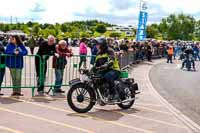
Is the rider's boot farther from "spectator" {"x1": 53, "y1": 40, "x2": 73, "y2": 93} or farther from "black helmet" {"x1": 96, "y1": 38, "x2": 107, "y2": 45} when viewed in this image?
"spectator" {"x1": 53, "y1": 40, "x2": 73, "y2": 93}

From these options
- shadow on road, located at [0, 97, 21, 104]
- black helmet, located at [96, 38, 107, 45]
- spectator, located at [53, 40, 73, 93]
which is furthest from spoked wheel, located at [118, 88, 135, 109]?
spectator, located at [53, 40, 73, 93]

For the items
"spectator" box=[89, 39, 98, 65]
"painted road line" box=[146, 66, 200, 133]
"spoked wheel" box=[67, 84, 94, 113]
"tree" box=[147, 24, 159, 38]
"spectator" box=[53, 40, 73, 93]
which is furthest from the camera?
"tree" box=[147, 24, 159, 38]

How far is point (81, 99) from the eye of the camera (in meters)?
10.8

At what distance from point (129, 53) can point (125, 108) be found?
17.0 metres

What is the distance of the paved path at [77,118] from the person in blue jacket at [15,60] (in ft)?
1.23

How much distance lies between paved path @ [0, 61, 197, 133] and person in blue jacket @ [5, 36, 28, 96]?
1.23ft

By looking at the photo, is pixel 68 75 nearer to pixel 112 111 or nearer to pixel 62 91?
pixel 62 91

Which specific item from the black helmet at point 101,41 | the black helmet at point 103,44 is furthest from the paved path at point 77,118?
the black helmet at point 101,41

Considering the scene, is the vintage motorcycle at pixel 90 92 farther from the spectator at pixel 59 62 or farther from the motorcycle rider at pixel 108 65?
the spectator at pixel 59 62

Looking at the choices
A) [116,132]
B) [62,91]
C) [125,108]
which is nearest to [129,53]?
[62,91]

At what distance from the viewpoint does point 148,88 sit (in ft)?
55.5

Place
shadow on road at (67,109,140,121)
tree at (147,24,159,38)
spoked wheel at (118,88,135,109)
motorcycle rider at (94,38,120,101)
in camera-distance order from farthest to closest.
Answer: tree at (147,24,159,38)
spoked wheel at (118,88,135,109)
motorcycle rider at (94,38,120,101)
shadow on road at (67,109,140,121)

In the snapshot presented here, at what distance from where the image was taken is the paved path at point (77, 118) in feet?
29.5

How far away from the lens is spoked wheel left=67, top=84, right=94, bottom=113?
10.7 meters
